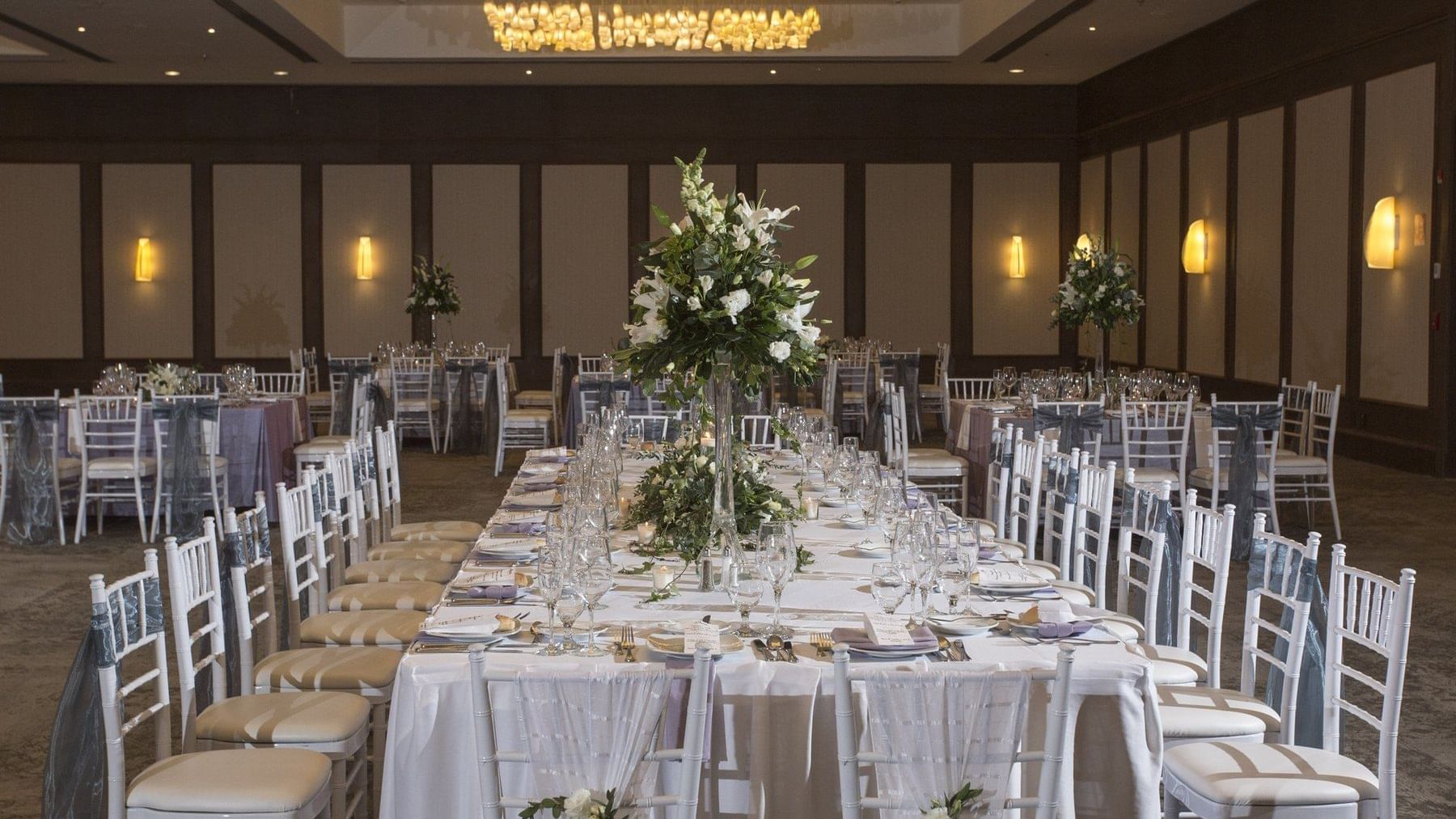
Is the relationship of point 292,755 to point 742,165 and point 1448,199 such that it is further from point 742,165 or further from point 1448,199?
point 742,165

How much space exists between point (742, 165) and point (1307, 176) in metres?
6.90

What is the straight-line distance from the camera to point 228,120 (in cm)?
1648

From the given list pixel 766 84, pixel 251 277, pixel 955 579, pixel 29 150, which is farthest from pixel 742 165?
pixel 955 579

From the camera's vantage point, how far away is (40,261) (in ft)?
54.3

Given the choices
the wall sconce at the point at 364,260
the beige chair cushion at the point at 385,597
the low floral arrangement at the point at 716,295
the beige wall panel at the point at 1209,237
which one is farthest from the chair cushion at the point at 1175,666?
the wall sconce at the point at 364,260

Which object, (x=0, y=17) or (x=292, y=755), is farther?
(x=0, y=17)

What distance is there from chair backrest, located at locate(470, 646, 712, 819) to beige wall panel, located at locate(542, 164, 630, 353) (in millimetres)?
14410

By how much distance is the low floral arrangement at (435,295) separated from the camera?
14819 millimetres

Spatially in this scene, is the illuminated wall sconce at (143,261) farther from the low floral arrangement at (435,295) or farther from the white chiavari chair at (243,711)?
the white chiavari chair at (243,711)

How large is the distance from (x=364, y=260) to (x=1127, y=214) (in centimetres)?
853

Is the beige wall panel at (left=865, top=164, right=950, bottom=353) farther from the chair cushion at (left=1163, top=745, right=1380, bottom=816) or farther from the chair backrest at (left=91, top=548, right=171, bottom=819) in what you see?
the chair backrest at (left=91, top=548, right=171, bottom=819)

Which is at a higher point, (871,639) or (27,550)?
(871,639)

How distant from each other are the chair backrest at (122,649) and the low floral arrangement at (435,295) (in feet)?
37.6

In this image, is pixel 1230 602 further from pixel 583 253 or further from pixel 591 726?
pixel 583 253
